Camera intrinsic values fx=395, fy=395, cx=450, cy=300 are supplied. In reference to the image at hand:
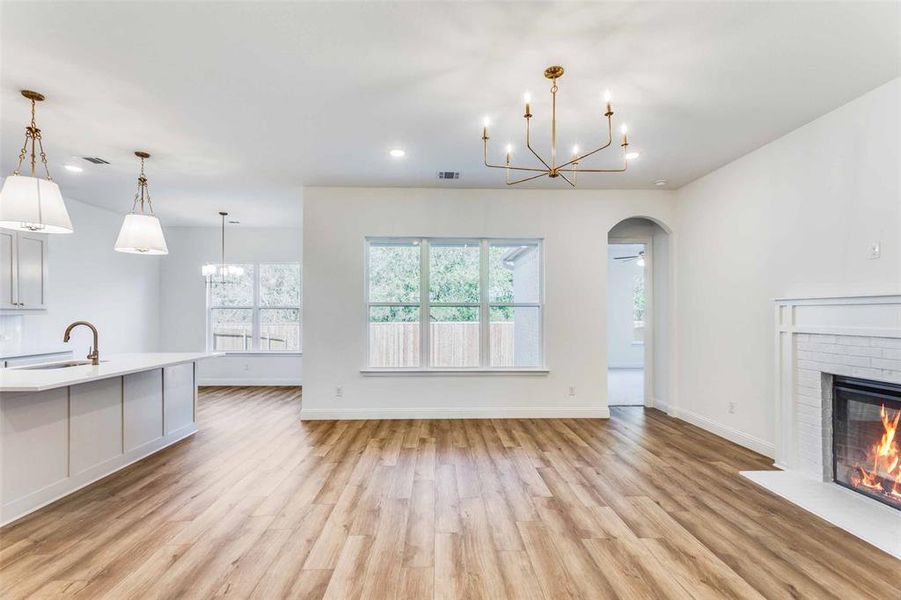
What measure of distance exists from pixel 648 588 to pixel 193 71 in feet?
12.7

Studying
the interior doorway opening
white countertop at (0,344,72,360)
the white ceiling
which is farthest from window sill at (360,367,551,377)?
the interior doorway opening

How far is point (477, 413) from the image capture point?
16.1ft

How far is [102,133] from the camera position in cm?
337

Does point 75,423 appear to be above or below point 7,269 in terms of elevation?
below

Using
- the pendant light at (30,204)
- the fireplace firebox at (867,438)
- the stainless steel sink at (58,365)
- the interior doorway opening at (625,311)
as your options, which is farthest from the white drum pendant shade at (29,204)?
the interior doorway opening at (625,311)

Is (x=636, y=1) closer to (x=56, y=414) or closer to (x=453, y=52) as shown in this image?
(x=453, y=52)

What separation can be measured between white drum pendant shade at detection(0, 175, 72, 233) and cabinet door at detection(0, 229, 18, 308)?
2.74 meters

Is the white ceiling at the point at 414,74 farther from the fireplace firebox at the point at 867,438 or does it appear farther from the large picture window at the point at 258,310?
the large picture window at the point at 258,310

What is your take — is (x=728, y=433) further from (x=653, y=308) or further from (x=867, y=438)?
(x=653, y=308)

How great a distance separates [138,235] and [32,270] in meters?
2.65

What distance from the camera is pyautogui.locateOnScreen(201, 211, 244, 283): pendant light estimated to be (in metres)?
6.29

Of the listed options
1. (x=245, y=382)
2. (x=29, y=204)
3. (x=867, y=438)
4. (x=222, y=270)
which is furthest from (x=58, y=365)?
(x=867, y=438)

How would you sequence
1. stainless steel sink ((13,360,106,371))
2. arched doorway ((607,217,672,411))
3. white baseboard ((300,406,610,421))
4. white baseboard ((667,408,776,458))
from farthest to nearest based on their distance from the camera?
arched doorway ((607,217,672,411)) < white baseboard ((300,406,610,421)) < white baseboard ((667,408,776,458)) < stainless steel sink ((13,360,106,371))

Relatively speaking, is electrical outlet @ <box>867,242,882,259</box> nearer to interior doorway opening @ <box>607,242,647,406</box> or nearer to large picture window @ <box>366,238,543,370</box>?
large picture window @ <box>366,238,543,370</box>
